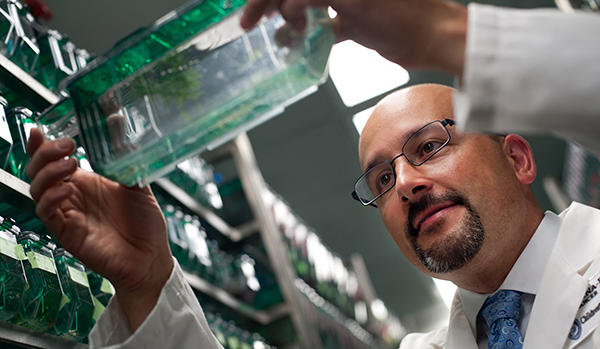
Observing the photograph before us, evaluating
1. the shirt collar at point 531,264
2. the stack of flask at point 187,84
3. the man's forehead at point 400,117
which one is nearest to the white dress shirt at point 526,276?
the shirt collar at point 531,264

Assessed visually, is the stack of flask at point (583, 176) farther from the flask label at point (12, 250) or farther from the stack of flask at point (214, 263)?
the flask label at point (12, 250)

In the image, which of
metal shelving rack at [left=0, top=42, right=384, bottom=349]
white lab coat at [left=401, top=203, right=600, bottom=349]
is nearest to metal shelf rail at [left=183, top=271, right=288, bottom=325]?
metal shelving rack at [left=0, top=42, right=384, bottom=349]

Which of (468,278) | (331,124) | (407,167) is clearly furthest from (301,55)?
(331,124)

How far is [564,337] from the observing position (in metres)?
1.49

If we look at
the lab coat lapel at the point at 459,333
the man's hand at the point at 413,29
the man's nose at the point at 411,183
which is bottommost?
the lab coat lapel at the point at 459,333

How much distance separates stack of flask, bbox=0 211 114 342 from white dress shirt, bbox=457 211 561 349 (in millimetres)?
1146

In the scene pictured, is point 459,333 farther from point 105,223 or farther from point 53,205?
point 53,205

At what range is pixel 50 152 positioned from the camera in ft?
4.21

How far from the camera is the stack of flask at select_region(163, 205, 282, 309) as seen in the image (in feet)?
8.64

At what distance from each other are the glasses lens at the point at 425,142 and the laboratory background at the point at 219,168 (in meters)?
0.55

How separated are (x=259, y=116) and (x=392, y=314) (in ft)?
28.5

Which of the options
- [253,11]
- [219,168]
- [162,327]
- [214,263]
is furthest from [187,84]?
[219,168]

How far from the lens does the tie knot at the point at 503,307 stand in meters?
1.63

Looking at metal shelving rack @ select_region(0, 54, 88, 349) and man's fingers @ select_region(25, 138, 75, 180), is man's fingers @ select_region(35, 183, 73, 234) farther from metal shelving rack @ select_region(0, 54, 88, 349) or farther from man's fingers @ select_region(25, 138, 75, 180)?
metal shelving rack @ select_region(0, 54, 88, 349)
